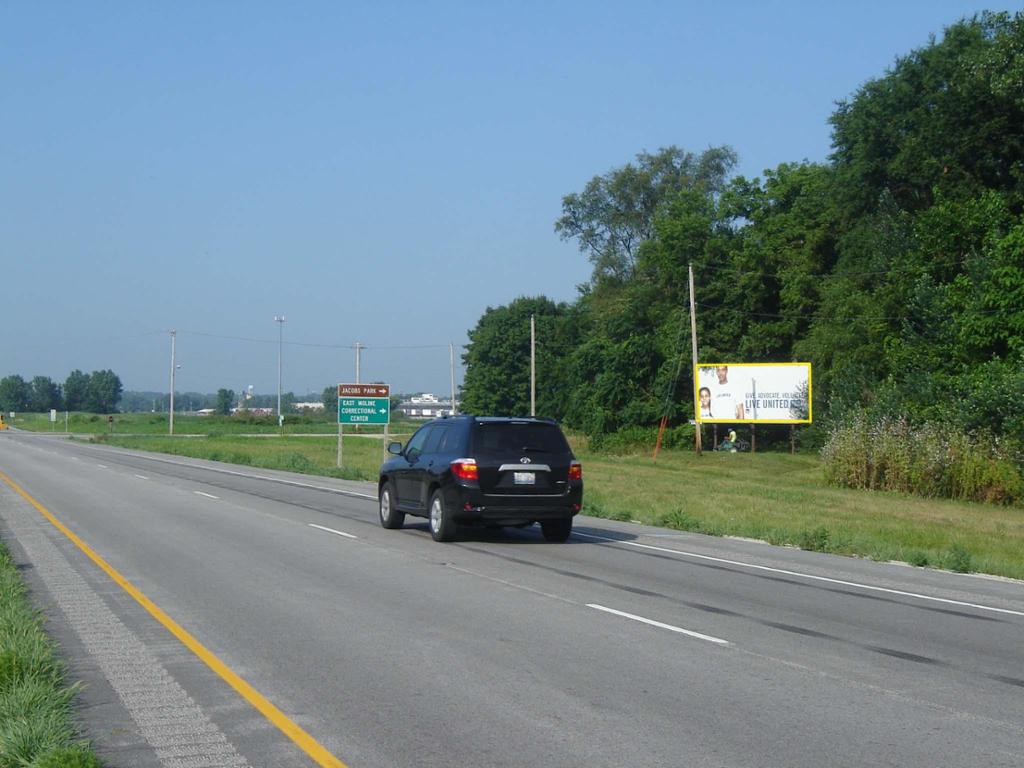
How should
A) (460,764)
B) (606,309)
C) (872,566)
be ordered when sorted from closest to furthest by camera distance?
1. (460,764)
2. (872,566)
3. (606,309)

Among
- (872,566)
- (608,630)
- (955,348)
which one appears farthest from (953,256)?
(608,630)

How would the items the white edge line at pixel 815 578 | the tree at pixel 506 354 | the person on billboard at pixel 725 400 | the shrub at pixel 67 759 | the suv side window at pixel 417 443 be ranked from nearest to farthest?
1. the shrub at pixel 67 759
2. the white edge line at pixel 815 578
3. the suv side window at pixel 417 443
4. the person on billboard at pixel 725 400
5. the tree at pixel 506 354

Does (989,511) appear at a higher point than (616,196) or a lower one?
lower

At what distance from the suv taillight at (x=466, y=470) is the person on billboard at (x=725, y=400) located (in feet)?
141

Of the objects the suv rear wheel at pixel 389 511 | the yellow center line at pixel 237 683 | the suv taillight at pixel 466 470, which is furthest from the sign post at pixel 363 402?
the yellow center line at pixel 237 683

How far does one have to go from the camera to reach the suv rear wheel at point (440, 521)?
742 inches

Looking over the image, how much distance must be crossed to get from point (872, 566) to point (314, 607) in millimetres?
8825

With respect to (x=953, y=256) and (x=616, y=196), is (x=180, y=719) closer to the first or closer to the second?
(x=953, y=256)

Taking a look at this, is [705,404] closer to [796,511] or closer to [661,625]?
[796,511]

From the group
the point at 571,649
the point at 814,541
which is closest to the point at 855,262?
the point at 814,541

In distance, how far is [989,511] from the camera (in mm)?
32906

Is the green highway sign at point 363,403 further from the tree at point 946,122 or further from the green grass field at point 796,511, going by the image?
the tree at point 946,122

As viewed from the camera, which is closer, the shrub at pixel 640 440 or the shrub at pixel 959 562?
the shrub at pixel 959 562

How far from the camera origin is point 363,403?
4691 centimetres
